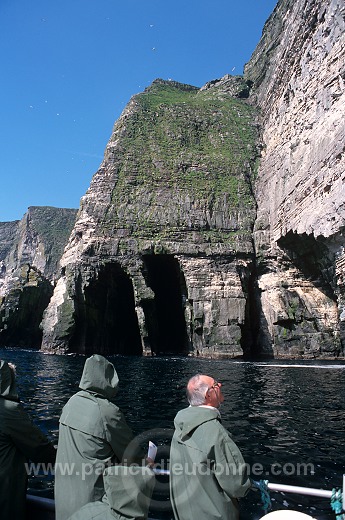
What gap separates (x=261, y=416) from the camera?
11.9 meters

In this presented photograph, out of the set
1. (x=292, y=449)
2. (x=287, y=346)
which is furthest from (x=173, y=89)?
(x=292, y=449)

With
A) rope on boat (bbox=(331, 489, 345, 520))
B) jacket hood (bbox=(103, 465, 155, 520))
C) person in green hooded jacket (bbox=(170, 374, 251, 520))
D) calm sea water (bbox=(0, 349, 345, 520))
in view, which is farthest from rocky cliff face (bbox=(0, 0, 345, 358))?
jacket hood (bbox=(103, 465, 155, 520))

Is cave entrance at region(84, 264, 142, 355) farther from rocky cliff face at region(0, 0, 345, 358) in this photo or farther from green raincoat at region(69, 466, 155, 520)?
green raincoat at region(69, 466, 155, 520)

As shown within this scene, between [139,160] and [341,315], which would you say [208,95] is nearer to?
[139,160]

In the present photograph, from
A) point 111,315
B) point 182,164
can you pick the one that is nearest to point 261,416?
point 111,315

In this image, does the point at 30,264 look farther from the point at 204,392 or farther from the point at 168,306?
the point at 204,392

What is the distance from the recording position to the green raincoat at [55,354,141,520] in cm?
329

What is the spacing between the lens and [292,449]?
28.9 ft

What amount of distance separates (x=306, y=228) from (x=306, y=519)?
101ft

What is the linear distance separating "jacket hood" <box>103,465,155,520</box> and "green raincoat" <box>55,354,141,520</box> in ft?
2.47

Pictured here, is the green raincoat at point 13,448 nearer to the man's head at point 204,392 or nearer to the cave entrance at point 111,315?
the man's head at point 204,392

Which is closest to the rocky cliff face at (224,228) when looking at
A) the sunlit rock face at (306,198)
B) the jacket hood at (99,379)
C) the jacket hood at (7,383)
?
the sunlit rock face at (306,198)

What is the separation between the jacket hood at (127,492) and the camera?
2468mm

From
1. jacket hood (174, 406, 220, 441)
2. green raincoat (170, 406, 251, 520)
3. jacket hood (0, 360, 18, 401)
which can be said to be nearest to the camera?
green raincoat (170, 406, 251, 520)
